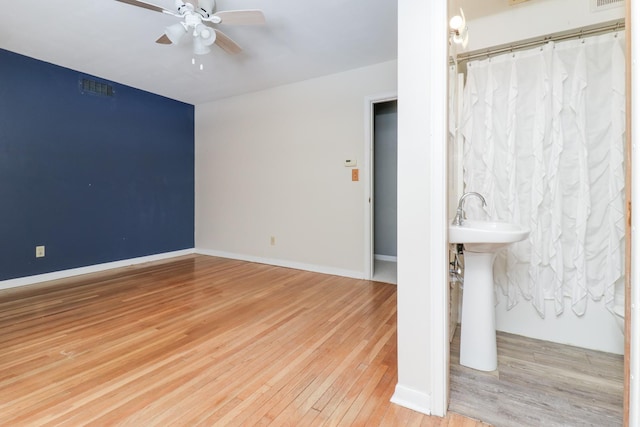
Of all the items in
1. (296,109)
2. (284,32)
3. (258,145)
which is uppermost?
(284,32)

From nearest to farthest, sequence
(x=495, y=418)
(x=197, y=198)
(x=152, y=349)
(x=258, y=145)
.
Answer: (x=495, y=418), (x=152, y=349), (x=258, y=145), (x=197, y=198)

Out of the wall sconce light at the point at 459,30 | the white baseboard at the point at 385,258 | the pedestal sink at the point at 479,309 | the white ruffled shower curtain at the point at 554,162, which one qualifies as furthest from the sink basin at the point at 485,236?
the white baseboard at the point at 385,258

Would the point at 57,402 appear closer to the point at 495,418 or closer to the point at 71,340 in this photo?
the point at 71,340

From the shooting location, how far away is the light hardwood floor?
1350mm

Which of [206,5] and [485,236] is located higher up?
[206,5]

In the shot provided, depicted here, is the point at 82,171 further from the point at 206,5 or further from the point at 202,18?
the point at 206,5

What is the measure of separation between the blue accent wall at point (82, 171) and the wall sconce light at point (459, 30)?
162 inches

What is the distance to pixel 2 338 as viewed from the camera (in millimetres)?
2037

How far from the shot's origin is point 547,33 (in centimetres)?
197

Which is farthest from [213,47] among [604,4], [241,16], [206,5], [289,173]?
[604,4]

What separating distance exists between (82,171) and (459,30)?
4.28m

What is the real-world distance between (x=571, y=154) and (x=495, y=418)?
1667 millimetres

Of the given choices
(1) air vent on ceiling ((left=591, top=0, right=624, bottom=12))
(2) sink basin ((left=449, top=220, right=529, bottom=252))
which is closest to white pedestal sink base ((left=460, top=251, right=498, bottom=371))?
(2) sink basin ((left=449, top=220, right=529, bottom=252))

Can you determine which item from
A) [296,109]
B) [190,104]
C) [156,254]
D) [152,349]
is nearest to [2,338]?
[152,349]
